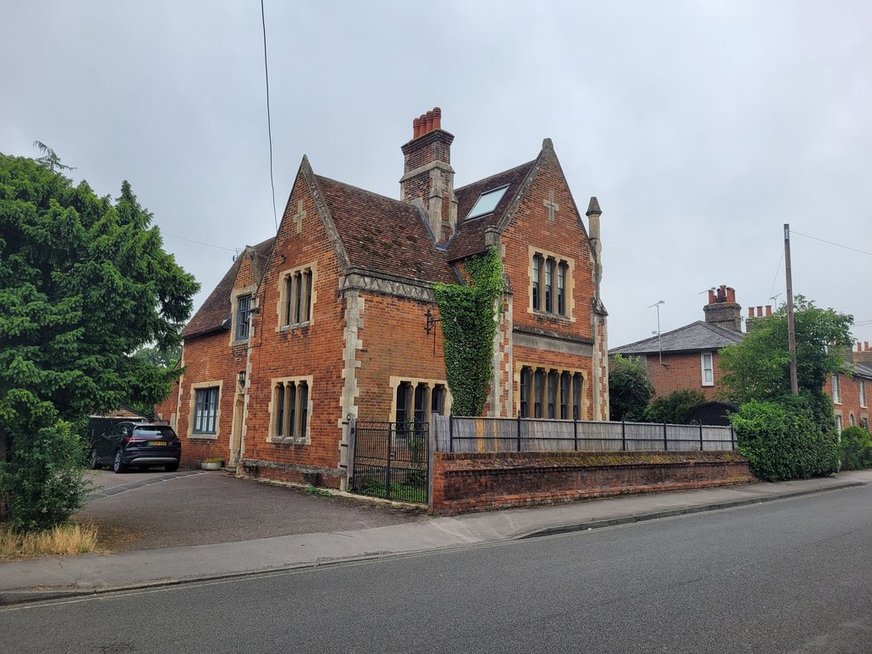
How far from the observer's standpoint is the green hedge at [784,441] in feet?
75.5

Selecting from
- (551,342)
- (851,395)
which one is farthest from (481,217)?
(851,395)

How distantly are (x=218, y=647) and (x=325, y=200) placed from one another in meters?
15.5

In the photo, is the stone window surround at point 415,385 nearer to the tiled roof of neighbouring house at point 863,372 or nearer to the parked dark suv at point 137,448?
the parked dark suv at point 137,448

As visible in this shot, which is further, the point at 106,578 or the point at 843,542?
the point at 843,542

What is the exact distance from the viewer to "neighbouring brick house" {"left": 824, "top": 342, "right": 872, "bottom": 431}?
40219 millimetres

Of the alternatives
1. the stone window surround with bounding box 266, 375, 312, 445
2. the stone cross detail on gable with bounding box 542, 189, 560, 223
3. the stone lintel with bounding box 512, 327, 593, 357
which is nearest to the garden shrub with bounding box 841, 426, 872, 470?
the stone lintel with bounding box 512, 327, 593, 357

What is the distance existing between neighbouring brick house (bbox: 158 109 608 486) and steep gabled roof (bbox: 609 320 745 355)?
16.4 meters

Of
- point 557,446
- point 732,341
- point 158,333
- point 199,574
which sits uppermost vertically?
point 732,341

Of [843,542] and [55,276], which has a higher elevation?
[55,276]

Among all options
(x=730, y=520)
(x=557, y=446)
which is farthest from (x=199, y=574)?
(x=730, y=520)

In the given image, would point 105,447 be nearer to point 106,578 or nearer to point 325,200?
point 325,200

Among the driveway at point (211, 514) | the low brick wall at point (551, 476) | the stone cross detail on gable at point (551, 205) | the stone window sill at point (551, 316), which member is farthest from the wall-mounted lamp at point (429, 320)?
the stone cross detail on gable at point (551, 205)

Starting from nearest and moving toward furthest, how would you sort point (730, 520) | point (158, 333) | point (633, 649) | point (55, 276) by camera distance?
point (633, 649)
point (55, 276)
point (158, 333)
point (730, 520)

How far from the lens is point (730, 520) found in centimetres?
1374
